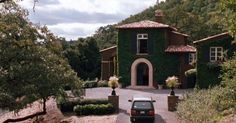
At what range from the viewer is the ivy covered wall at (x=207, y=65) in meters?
44.4

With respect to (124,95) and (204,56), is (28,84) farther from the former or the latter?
(204,56)

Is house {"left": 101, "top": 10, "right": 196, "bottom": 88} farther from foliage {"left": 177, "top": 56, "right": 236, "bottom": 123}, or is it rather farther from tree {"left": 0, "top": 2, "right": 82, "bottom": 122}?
tree {"left": 0, "top": 2, "right": 82, "bottom": 122}

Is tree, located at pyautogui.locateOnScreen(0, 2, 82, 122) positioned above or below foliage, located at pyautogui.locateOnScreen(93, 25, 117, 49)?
below

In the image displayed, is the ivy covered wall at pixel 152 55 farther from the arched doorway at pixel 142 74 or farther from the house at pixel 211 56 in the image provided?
the house at pixel 211 56

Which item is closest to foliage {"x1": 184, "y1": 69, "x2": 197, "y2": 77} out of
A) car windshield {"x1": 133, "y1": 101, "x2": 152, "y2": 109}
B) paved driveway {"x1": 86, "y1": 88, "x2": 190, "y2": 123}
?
paved driveway {"x1": 86, "y1": 88, "x2": 190, "y2": 123}

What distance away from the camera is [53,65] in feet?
71.8

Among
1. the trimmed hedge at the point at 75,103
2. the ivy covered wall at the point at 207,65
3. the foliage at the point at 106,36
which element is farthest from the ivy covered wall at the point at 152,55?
the foliage at the point at 106,36

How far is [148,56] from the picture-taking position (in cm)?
5103

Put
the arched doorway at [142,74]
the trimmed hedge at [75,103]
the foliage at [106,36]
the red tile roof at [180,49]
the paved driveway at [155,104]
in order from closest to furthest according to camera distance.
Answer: the paved driveway at [155,104] < the trimmed hedge at [75,103] < the red tile roof at [180,49] < the arched doorway at [142,74] < the foliage at [106,36]

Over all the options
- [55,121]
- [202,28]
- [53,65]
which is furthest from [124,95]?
[202,28]

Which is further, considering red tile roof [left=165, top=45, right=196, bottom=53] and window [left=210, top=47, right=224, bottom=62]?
red tile roof [left=165, top=45, right=196, bottom=53]

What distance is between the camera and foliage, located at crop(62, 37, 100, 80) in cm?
6588

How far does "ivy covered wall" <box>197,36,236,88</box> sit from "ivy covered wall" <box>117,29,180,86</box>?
5956mm

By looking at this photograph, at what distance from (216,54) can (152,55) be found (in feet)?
26.3
